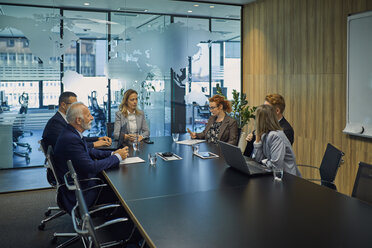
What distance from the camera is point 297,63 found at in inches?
235

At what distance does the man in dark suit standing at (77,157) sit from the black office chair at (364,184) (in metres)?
2.00

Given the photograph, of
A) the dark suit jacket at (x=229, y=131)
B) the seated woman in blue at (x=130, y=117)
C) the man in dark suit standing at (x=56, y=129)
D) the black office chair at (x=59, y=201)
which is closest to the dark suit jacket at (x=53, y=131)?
the man in dark suit standing at (x=56, y=129)

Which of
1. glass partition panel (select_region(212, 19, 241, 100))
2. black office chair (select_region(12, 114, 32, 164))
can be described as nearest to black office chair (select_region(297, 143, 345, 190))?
glass partition panel (select_region(212, 19, 241, 100))

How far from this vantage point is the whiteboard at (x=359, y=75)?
4.70m

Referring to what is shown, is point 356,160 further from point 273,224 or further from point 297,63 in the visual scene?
point 273,224

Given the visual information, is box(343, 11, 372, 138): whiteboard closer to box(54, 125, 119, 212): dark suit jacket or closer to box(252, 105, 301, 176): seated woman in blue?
box(252, 105, 301, 176): seated woman in blue

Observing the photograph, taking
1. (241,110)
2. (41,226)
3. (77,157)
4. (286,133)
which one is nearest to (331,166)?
(286,133)

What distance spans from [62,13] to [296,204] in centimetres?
520

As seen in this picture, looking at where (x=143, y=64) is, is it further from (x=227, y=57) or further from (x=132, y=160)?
(x=132, y=160)

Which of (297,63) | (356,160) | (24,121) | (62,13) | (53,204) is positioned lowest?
(53,204)

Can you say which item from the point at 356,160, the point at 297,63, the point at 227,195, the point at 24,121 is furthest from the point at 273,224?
the point at 24,121

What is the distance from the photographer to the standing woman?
4.95 meters

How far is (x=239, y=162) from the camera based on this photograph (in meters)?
3.12

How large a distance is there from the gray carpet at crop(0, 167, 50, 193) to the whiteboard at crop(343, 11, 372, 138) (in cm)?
466
